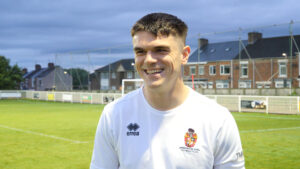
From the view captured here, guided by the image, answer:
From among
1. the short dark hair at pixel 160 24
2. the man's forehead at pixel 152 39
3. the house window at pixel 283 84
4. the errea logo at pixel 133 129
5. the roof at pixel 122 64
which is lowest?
the errea logo at pixel 133 129

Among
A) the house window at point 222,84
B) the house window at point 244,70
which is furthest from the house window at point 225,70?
the house window at point 244,70

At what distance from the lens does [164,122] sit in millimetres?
2582

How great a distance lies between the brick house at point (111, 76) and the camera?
119 ft

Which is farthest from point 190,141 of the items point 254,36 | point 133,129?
point 254,36

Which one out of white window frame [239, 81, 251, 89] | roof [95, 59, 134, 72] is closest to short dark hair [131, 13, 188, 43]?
white window frame [239, 81, 251, 89]

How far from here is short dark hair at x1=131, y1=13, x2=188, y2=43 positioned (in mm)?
2379

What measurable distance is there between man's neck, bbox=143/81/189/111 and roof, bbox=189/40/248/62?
2598 cm

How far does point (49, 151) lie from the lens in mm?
10156

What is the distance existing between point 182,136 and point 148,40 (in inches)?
27.8

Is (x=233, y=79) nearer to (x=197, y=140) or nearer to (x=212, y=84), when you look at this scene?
(x=212, y=84)

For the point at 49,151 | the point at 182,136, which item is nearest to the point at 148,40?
the point at 182,136

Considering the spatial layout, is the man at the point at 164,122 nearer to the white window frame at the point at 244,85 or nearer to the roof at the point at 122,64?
the white window frame at the point at 244,85

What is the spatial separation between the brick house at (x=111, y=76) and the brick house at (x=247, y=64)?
8.81 metres

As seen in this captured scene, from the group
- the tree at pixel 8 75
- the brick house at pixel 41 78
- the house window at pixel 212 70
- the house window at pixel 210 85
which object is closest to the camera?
the house window at pixel 210 85
